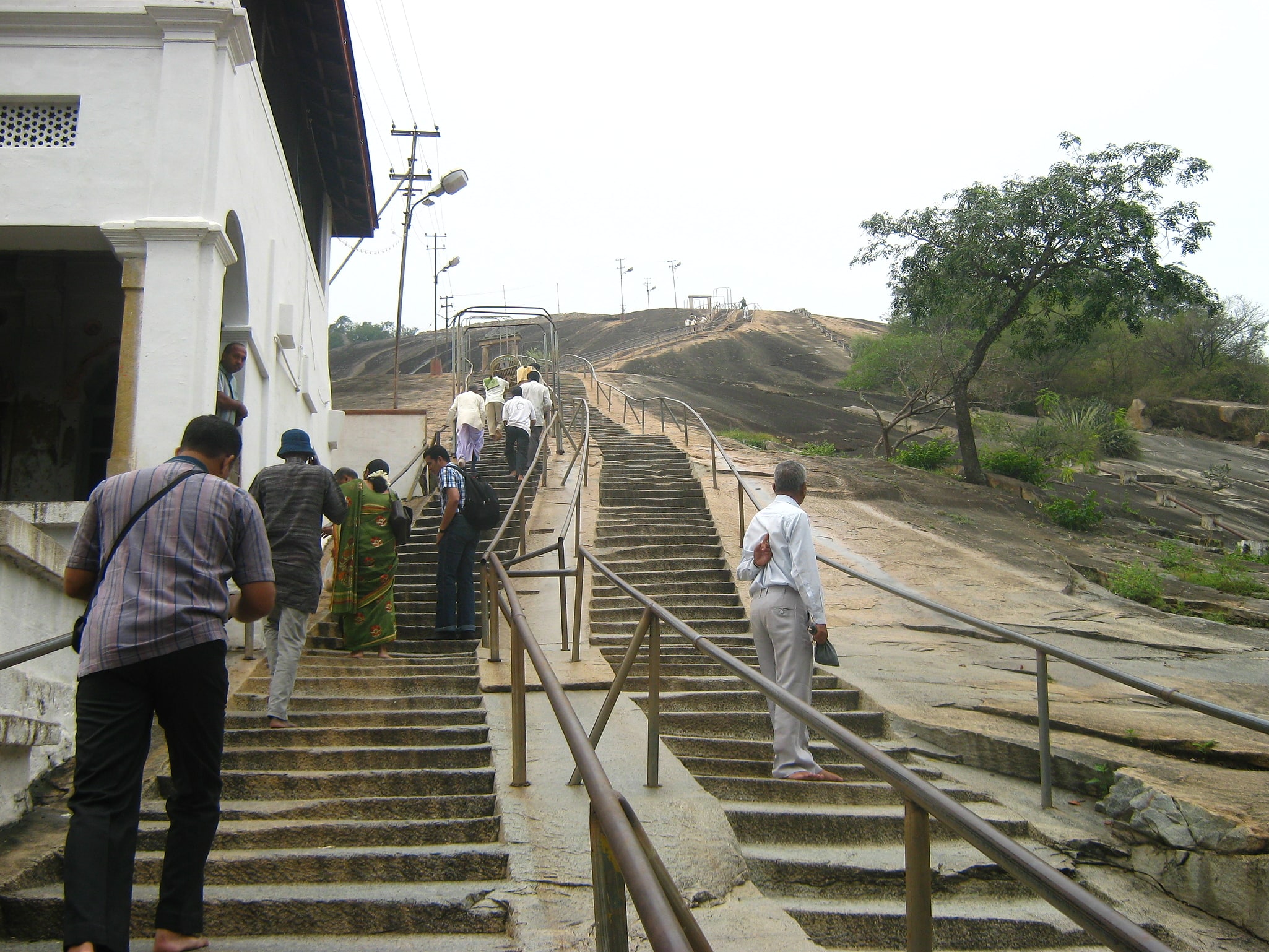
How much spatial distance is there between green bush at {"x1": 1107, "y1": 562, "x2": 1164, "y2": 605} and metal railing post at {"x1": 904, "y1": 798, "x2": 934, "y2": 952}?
10.5 m

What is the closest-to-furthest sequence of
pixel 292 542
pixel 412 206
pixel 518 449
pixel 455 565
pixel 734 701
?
pixel 292 542 → pixel 734 701 → pixel 455 565 → pixel 518 449 → pixel 412 206

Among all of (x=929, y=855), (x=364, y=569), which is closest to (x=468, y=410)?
(x=364, y=569)

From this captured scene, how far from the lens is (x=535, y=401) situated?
13930mm

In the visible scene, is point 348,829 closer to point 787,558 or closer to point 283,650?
point 283,650

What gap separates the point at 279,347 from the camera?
9.70m

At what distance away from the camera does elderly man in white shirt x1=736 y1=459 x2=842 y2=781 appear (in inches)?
Result: 190

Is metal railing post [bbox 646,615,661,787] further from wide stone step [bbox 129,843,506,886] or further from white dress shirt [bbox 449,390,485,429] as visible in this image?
white dress shirt [bbox 449,390,485,429]

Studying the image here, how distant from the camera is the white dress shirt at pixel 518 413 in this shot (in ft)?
42.5

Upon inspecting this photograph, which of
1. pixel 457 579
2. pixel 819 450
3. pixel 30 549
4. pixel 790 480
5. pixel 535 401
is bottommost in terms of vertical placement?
pixel 457 579

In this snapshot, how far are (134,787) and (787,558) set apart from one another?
3.15m

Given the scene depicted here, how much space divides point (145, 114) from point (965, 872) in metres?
6.85

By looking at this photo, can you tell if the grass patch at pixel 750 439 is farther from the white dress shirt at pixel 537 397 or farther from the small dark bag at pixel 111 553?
the small dark bag at pixel 111 553

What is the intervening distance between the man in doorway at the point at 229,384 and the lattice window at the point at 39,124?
1.72 m

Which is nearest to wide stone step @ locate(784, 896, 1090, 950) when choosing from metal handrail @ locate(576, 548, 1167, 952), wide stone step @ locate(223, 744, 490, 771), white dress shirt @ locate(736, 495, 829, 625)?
metal handrail @ locate(576, 548, 1167, 952)
